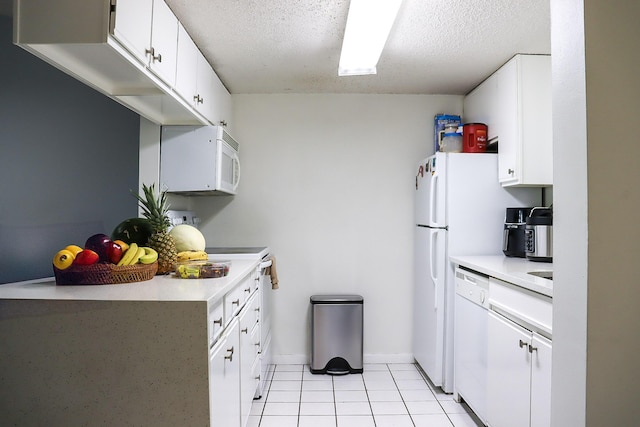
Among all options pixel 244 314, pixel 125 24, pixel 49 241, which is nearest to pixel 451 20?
pixel 125 24

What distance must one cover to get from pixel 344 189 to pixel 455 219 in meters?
1.05

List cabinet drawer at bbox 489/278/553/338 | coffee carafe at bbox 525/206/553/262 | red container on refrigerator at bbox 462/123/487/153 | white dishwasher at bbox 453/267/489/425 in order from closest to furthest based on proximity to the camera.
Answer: cabinet drawer at bbox 489/278/553/338 < white dishwasher at bbox 453/267/489/425 < coffee carafe at bbox 525/206/553/262 < red container on refrigerator at bbox 462/123/487/153

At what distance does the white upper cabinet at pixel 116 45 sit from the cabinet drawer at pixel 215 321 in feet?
3.28

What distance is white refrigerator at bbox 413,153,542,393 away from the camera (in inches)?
115

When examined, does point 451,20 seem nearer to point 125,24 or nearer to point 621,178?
point 621,178

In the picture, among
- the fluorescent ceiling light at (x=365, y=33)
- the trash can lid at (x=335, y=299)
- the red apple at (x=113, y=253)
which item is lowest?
the trash can lid at (x=335, y=299)

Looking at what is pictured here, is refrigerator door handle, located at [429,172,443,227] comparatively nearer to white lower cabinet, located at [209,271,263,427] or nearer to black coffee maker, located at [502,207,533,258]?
black coffee maker, located at [502,207,533,258]

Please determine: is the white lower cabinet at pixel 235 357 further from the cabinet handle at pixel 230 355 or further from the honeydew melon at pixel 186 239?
the honeydew melon at pixel 186 239

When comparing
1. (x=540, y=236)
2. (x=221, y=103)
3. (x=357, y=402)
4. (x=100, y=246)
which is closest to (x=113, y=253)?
(x=100, y=246)

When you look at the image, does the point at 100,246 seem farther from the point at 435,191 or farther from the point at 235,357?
the point at 435,191

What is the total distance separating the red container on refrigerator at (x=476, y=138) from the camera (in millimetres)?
3094

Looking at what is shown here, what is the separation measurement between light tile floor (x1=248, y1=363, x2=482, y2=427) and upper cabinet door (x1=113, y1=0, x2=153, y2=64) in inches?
82.6

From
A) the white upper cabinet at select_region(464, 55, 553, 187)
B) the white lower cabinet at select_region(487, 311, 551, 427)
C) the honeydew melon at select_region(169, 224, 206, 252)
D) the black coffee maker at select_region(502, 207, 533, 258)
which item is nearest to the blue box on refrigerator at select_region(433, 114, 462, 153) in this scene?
the white upper cabinet at select_region(464, 55, 553, 187)

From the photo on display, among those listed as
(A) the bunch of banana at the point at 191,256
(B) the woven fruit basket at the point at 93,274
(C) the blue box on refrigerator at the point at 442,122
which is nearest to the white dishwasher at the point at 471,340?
(C) the blue box on refrigerator at the point at 442,122
